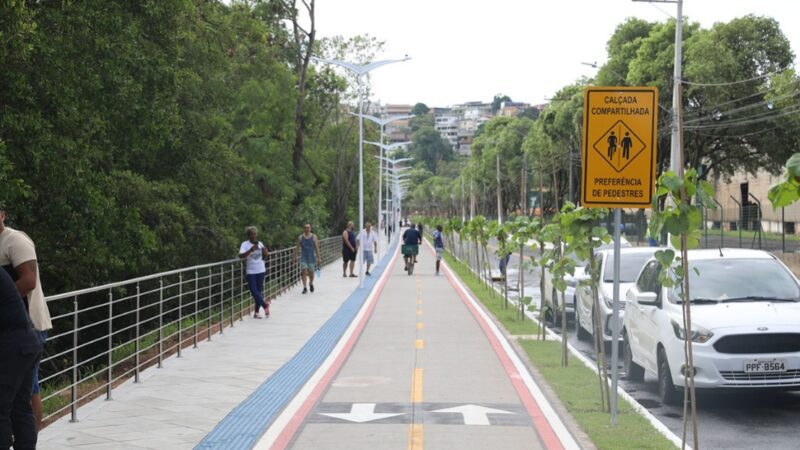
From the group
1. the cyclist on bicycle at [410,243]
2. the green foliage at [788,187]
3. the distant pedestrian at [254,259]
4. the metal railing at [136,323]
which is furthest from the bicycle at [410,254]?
the green foliage at [788,187]

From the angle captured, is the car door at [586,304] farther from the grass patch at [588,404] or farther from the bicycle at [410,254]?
the bicycle at [410,254]

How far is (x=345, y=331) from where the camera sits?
68.2 ft

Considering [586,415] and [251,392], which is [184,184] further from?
[586,415]

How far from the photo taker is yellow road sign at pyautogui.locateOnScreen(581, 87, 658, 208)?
10852mm

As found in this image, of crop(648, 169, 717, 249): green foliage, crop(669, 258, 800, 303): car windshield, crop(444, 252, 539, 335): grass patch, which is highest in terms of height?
crop(648, 169, 717, 249): green foliage

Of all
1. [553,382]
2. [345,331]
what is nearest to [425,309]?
[345,331]

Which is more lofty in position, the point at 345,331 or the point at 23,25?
the point at 23,25

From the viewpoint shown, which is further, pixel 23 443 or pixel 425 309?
pixel 425 309

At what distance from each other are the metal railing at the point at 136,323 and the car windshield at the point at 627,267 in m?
7.10

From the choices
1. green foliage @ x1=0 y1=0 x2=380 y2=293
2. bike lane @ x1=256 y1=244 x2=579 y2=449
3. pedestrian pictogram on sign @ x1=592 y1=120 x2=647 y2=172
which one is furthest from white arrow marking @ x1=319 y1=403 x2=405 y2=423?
green foliage @ x1=0 y1=0 x2=380 y2=293

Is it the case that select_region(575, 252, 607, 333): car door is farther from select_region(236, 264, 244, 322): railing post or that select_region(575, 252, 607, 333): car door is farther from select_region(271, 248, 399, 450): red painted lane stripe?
select_region(236, 264, 244, 322): railing post

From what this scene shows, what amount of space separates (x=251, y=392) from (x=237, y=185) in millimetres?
22752

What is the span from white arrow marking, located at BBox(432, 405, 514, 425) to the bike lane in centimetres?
1

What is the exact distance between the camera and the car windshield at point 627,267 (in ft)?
61.3
